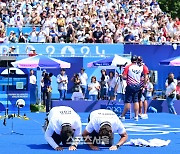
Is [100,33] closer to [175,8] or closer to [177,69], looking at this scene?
[177,69]

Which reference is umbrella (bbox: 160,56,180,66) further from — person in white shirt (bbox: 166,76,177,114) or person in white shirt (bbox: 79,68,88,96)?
person in white shirt (bbox: 79,68,88,96)

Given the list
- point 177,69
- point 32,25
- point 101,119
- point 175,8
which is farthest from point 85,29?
point 175,8

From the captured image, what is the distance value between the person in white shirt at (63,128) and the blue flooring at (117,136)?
0.16 metres

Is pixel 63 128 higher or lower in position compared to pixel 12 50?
lower

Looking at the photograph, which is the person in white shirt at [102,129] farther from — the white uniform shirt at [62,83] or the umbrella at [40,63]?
the white uniform shirt at [62,83]

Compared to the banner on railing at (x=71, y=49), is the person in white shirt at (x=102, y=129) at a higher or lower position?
lower

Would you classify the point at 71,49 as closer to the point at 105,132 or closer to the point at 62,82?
the point at 62,82

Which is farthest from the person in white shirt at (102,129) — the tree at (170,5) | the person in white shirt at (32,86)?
the tree at (170,5)

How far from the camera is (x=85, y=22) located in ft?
93.4

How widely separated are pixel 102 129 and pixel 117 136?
3.34 metres

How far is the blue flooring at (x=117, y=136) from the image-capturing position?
11594 millimetres

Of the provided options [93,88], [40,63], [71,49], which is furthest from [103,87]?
[40,63]

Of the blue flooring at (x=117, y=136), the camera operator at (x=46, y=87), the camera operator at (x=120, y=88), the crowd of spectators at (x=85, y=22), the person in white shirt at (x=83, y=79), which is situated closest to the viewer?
the blue flooring at (x=117, y=136)

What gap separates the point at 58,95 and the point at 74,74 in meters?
1.16
